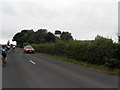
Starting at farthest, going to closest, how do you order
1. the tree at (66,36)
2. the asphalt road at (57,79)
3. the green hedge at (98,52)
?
the tree at (66,36) → the green hedge at (98,52) → the asphalt road at (57,79)

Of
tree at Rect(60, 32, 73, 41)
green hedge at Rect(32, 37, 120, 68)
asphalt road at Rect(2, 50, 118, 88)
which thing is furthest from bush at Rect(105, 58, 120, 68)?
tree at Rect(60, 32, 73, 41)

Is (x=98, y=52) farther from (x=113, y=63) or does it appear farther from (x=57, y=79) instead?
(x=57, y=79)

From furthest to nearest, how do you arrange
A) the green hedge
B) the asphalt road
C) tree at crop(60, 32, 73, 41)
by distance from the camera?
tree at crop(60, 32, 73, 41) → the green hedge → the asphalt road

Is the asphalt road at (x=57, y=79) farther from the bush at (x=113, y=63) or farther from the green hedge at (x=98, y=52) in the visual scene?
the green hedge at (x=98, y=52)

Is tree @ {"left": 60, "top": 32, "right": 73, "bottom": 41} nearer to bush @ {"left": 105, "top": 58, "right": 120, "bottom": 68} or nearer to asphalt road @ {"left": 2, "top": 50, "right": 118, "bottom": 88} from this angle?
bush @ {"left": 105, "top": 58, "right": 120, "bottom": 68}

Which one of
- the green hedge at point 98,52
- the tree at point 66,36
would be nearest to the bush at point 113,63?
the green hedge at point 98,52

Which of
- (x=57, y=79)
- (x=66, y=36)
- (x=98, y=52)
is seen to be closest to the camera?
(x=57, y=79)

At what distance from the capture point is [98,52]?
1484 centimetres

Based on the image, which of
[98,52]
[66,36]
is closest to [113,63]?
[98,52]

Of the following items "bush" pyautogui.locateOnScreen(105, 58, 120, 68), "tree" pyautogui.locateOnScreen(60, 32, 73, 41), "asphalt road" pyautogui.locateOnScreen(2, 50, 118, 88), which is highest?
"tree" pyautogui.locateOnScreen(60, 32, 73, 41)

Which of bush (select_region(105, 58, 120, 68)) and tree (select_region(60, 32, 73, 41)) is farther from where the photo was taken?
tree (select_region(60, 32, 73, 41))

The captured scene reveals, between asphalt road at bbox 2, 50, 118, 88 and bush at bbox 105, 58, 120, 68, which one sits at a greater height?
bush at bbox 105, 58, 120, 68

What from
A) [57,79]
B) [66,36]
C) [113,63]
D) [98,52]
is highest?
[66,36]

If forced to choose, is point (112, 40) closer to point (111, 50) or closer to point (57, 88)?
point (111, 50)
